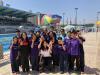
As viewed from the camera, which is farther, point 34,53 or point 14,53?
point 34,53

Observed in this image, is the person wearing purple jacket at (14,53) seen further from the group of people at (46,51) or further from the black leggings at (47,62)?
the black leggings at (47,62)

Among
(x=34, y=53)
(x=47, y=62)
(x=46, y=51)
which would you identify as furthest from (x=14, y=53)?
(x=47, y=62)

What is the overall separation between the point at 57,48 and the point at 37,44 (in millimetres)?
703

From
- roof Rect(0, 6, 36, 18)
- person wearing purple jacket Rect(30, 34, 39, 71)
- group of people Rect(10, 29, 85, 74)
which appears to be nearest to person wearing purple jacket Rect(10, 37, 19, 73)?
group of people Rect(10, 29, 85, 74)

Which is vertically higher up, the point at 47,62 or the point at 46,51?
the point at 46,51

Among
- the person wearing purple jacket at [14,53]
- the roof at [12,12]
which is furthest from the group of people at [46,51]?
the roof at [12,12]

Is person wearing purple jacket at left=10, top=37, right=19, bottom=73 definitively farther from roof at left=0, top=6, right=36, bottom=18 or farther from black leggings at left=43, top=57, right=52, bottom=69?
roof at left=0, top=6, right=36, bottom=18

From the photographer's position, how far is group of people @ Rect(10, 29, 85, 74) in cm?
827

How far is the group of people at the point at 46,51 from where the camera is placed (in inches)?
325

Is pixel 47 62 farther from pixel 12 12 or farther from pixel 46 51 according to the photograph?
pixel 12 12

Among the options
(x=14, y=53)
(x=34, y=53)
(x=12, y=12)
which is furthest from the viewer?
(x=12, y=12)

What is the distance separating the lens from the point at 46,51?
845cm

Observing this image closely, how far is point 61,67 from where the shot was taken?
8523mm

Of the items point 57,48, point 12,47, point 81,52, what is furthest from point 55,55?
point 12,47
